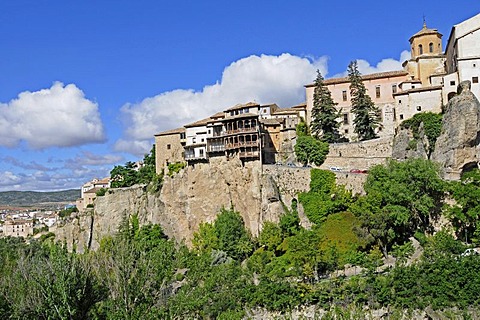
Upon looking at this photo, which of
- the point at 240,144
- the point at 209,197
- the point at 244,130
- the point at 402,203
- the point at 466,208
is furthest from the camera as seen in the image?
the point at 209,197

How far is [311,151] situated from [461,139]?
1356 cm

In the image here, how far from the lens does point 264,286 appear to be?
3419cm

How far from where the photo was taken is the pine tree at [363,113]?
5212 centimetres

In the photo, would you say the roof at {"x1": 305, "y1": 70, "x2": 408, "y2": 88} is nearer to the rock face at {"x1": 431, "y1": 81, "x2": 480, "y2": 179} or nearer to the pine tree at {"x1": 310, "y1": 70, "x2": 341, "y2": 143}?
the pine tree at {"x1": 310, "y1": 70, "x2": 341, "y2": 143}

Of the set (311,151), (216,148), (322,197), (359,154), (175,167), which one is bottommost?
(322,197)

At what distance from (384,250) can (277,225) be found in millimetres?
11373

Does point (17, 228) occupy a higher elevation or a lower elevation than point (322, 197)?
lower

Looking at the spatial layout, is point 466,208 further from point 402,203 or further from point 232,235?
point 232,235

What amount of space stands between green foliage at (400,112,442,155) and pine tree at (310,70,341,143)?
7.26 metres

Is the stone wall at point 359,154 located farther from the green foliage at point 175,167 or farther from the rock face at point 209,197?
the green foliage at point 175,167

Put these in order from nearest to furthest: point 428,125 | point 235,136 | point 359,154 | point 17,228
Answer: point 428,125
point 359,154
point 235,136
point 17,228

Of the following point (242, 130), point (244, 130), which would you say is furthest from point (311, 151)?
point (242, 130)

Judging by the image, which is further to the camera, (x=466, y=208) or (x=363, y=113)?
(x=363, y=113)

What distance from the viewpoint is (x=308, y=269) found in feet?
117
